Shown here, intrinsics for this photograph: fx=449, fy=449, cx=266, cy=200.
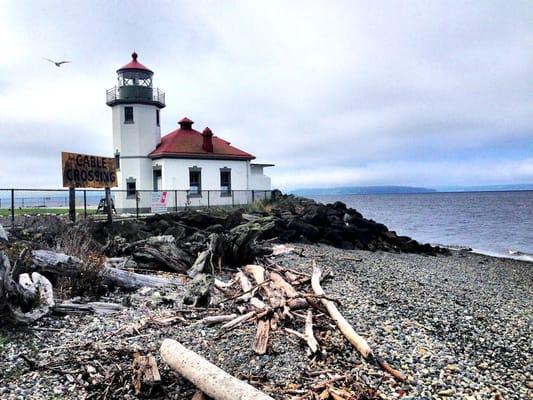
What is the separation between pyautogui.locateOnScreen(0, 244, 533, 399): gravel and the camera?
4.82 meters

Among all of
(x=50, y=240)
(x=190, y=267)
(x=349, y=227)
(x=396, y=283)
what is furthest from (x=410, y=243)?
(x=50, y=240)

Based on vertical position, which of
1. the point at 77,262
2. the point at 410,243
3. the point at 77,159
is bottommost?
the point at 410,243

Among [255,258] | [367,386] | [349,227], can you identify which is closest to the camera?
[367,386]

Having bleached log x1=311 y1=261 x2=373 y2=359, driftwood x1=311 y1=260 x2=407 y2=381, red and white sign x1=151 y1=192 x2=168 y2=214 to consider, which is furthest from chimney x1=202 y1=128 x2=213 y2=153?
driftwood x1=311 y1=260 x2=407 y2=381

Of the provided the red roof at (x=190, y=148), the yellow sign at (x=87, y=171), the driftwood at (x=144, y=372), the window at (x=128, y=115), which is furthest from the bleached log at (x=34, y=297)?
the window at (x=128, y=115)

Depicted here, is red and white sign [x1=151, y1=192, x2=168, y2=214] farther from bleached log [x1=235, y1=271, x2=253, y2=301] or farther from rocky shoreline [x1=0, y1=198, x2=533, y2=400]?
A: bleached log [x1=235, y1=271, x2=253, y2=301]

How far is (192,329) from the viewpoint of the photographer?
6.42 meters

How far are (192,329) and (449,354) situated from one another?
3.46 m

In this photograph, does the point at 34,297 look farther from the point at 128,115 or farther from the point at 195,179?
the point at 128,115

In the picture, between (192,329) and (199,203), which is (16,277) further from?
(199,203)

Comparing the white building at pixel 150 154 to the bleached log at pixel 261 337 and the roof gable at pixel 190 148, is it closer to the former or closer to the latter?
the roof gable at pixel 190 148

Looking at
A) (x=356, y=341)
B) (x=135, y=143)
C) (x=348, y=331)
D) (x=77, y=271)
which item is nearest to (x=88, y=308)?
(x=77, y=271)

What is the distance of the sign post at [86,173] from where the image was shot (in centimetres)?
1552

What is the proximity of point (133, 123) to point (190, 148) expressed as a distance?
12.7 feet
